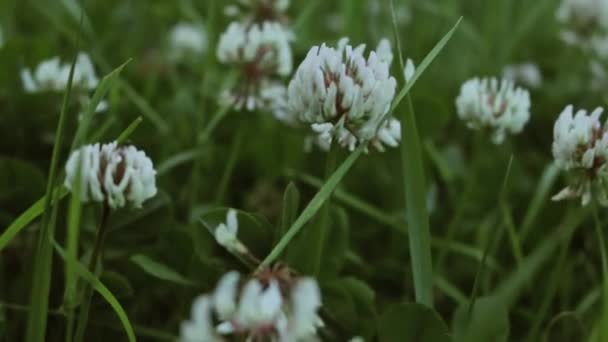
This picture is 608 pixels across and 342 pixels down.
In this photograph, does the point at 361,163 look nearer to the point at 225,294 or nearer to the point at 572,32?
the point at 572,32

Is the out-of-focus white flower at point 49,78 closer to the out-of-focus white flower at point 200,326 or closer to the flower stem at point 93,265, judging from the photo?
the flower stem at point 93,265

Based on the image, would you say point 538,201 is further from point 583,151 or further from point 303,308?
point 303,308

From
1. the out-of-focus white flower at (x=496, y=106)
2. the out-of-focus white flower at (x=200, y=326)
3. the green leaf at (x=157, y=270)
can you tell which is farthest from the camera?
the out-of-focus white flower at (x=496, y=106)

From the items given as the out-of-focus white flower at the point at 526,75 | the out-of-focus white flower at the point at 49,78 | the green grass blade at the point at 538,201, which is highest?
the out-of-focus white flower at the point at 526,75

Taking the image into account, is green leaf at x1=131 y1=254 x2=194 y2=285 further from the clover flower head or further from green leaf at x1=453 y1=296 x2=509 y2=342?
the clover flower head

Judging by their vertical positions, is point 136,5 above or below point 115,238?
above

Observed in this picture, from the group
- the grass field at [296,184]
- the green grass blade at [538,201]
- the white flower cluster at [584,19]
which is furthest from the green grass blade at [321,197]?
the white flower cluster at [584,19]

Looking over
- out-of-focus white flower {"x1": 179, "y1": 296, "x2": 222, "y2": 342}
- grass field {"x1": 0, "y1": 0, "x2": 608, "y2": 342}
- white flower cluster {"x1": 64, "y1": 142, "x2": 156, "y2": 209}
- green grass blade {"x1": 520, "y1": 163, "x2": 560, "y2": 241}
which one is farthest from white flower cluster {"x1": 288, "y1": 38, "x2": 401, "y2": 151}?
green grass blade {"x1": 520, "y1": 163, "x2": 560, "y2": 241}

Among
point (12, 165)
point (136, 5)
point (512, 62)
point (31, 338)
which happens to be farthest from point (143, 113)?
point (512, 62)
